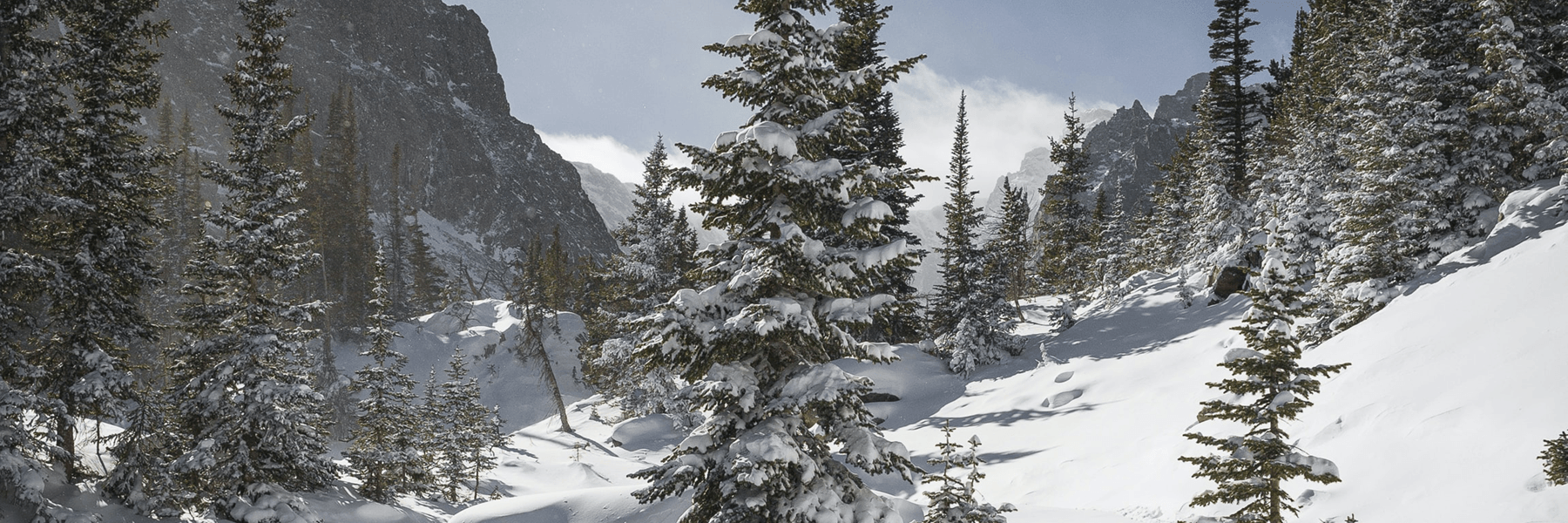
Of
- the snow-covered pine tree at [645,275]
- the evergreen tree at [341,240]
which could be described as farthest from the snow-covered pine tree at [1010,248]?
the evergreen tree at [341,240]

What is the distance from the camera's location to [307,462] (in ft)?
46.6

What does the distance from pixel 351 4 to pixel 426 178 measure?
35.6 meters

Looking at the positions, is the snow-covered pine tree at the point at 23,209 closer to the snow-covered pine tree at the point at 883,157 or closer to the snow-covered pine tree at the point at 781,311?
the snow-covered pine tree at the point at 781,311

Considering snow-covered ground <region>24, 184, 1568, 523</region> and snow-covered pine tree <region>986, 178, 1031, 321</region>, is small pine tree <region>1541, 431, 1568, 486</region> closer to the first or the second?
snow-covered ground <region>24, 184, 1568, 523</region>

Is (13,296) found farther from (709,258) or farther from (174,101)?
(174,101)

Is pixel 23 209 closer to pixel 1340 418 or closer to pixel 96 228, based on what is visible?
pixel 96 228

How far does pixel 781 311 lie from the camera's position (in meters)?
7.41

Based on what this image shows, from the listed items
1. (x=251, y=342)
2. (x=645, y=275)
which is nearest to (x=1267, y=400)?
(x=251, y=342)

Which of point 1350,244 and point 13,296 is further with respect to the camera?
point 1350,244

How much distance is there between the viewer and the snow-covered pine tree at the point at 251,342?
13.3m

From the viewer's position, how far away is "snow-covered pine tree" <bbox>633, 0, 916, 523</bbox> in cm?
745

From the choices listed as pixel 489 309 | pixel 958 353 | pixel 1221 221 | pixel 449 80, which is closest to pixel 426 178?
pixel 449 80

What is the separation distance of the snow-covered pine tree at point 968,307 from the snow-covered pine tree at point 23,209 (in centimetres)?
2674

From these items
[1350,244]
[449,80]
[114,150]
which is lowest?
[1350,244]
